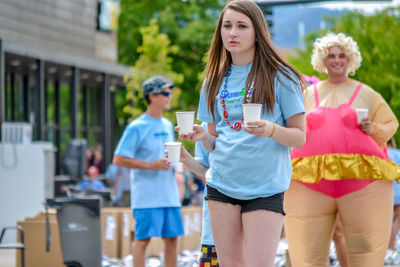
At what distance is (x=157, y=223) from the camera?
6.87m

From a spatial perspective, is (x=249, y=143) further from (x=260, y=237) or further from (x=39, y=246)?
(x=39, y=246)

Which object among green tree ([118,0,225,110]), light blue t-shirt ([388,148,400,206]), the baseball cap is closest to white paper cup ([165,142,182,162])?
the baseball cap

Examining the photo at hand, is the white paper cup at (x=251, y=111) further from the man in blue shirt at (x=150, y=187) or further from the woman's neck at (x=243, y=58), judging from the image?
the man in blue shirt at (x=150, y=187)

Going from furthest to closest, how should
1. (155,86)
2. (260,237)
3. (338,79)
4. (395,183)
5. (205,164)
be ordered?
1. (395,183)
2. (155,86)
3. (338,79)
4. (205,164)
5. (260,237)

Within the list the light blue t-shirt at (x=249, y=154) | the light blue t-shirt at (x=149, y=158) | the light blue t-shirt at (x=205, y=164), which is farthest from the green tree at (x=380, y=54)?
the light blue t-shirt at (x=249, y=154)

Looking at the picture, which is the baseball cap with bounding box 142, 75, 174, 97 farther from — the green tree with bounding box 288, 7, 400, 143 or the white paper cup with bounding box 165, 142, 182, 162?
the green tree with bounding box 288, 7, 400, 143

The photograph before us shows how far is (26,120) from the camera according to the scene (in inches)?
797

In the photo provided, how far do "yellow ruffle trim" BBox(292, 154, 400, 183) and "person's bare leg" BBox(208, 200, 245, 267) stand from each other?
6.13ft

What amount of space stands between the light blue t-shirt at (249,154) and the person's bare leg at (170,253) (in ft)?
10.2

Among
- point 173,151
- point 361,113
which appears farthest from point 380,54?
point 173,151

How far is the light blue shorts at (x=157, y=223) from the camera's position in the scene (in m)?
6.86

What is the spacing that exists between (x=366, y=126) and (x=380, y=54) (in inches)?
604

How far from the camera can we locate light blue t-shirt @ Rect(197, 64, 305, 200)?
381 cm

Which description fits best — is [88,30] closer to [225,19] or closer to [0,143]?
[0,143]
